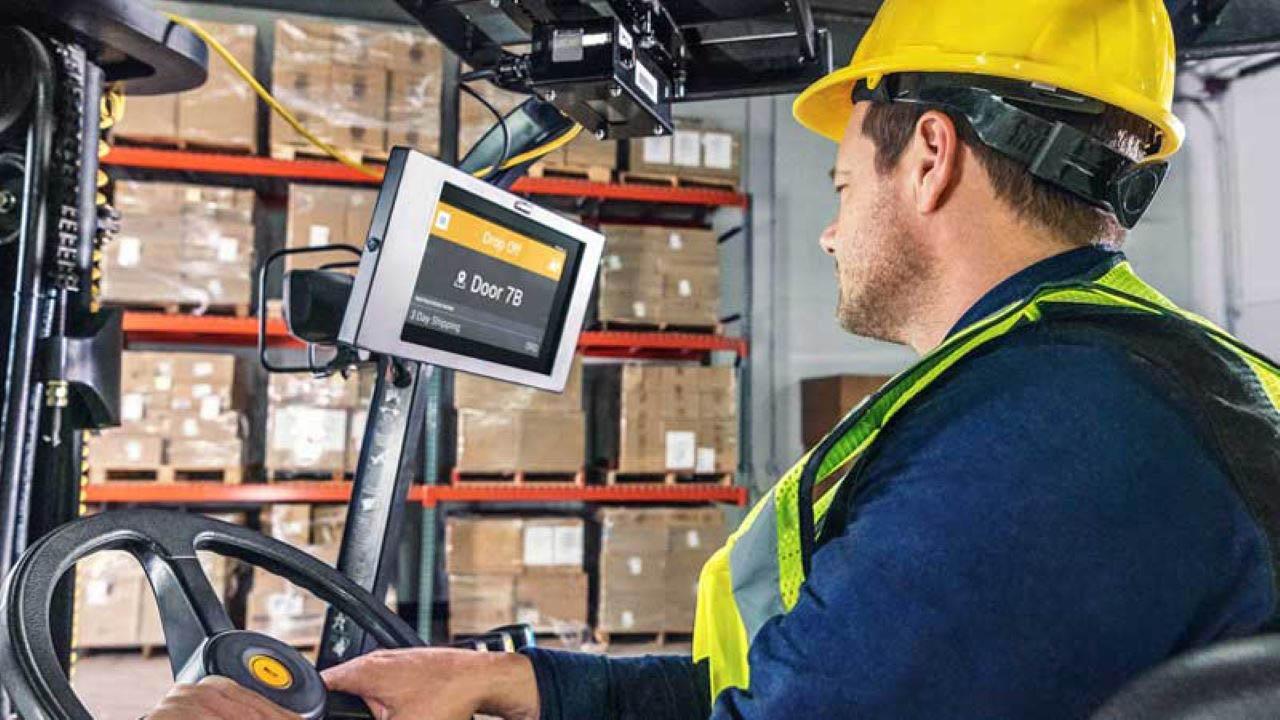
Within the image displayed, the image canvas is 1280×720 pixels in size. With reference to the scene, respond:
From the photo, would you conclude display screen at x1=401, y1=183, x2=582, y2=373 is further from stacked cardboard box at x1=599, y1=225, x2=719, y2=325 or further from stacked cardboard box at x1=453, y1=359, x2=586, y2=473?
stacked cardboard box at x1=599, y1=225, x2=719, y2=325

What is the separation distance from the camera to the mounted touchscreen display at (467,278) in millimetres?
1890

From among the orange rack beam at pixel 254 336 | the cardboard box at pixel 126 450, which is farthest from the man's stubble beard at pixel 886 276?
the cardboard box at pixel 126 450

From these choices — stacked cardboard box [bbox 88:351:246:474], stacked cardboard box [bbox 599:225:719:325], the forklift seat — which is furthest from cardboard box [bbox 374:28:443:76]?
the forklift seat

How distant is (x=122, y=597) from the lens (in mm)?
5555

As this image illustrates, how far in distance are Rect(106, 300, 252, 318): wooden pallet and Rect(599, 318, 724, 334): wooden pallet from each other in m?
2.13

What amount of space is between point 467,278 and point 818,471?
1217mm

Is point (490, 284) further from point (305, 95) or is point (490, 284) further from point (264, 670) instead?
point (305, 95)

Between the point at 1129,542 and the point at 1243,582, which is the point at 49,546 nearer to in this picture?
the point at 1129,542

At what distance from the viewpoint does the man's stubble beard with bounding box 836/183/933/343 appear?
1.32 metres

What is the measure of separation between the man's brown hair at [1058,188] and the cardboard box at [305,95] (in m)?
5.21

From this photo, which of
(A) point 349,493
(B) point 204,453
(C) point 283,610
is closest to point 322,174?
(B) point 204,453

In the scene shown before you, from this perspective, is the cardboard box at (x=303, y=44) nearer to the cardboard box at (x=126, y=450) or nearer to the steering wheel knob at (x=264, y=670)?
the cardboard box at (x=126, y=450)

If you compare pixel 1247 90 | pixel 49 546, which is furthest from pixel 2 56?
pixel 1247 90

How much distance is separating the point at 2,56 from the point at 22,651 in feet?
4.05
